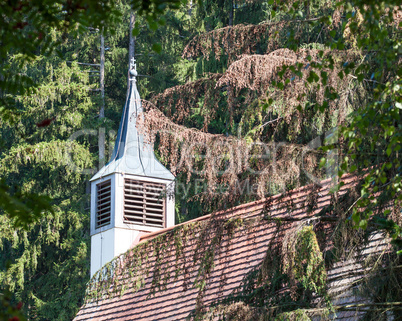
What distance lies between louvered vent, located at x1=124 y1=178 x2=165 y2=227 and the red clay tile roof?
47 centimetres

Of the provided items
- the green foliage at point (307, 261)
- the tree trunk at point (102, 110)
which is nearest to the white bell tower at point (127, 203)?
the green foliage at point (307, 261)

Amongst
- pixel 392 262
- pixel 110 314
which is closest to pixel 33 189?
pixel 110 314

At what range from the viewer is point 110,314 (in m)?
12.2

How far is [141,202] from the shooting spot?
14.5 metres

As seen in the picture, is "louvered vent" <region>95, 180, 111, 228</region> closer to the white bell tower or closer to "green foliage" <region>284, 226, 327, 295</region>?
the white bell tower

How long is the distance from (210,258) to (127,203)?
22.9 ft

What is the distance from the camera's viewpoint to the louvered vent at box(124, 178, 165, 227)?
47.5ft

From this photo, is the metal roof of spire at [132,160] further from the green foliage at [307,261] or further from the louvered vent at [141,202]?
the green foliage at [307,261]

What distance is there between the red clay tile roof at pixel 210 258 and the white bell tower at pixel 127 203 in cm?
46

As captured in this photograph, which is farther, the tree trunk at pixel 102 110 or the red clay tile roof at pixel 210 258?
the tree trunk at pixel 102 110

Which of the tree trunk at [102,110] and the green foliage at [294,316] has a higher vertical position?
the green foliage at [294,316]

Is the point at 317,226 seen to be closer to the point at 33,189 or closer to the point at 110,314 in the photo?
the point at 110,314

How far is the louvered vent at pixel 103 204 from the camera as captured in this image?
1460cm

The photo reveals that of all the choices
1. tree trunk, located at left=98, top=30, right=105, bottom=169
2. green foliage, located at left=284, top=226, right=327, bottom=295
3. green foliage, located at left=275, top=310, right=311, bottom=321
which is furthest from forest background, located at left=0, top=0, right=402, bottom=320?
tree trunk, located at left=98, top=30, right=105, bottom=169
